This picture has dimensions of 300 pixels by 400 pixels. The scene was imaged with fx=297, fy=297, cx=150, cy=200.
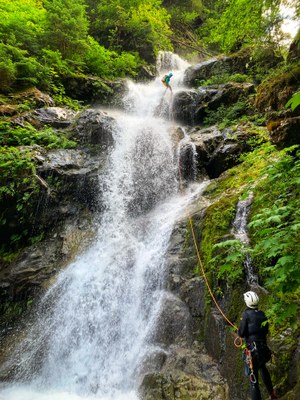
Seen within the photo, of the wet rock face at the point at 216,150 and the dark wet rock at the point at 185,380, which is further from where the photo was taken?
the wet rock face at the point at 216,150

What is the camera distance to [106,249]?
8.49 m

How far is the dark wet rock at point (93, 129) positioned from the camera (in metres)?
11.2

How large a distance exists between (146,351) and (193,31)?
2697 centimetres

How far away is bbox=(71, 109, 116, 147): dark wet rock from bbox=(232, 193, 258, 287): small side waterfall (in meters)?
6.64

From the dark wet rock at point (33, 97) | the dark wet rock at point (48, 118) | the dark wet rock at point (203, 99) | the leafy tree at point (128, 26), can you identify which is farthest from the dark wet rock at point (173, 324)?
the leafy tree at point (128, 26)

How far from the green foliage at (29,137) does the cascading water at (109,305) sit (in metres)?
1.93

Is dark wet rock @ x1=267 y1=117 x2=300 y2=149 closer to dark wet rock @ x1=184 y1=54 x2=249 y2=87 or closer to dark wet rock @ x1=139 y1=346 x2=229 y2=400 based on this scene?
dark wet rock @ x1=139 y1=346 x2=229 y2=400

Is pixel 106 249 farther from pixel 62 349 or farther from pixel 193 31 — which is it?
pixel 193 31

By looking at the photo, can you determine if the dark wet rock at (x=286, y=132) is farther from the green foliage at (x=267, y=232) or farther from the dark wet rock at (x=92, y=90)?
the dark wet rock at (x=92, y=90)

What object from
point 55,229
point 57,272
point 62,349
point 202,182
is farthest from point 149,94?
point 62,349

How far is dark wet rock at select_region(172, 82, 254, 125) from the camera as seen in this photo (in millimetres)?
12797

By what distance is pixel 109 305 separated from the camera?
7.00 meters

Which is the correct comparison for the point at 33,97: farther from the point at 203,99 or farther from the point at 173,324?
the point at 173,324

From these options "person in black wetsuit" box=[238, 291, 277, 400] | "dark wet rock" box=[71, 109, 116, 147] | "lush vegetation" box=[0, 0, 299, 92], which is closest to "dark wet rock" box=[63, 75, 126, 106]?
"lush vegetation" box=[0, 0, 299, 92]
